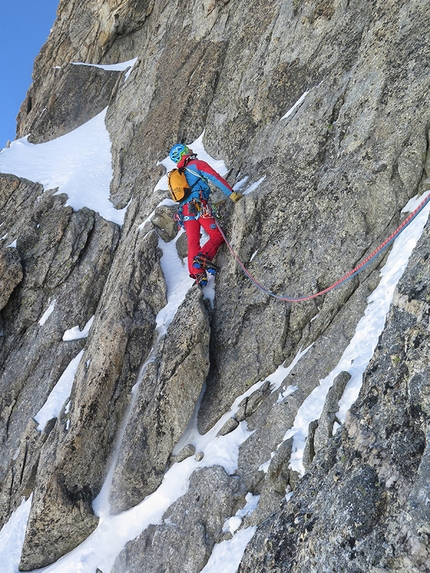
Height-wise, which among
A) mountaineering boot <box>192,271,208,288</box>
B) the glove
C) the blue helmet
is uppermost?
the blue helmet

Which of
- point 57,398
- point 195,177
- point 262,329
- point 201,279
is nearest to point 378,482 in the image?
point 262,329

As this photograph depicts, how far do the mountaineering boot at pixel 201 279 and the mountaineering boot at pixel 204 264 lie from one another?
0.14 m

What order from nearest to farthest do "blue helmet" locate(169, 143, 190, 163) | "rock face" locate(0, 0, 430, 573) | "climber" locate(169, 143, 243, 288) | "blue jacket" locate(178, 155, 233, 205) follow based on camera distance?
"rock face" locate(0, 0, 430, 573), "climber" locate(169, 143, 243, 288), "blue jacket" locate(178, 155, 233, 205), "blue helmet" locate(169, 143, 190, 163)

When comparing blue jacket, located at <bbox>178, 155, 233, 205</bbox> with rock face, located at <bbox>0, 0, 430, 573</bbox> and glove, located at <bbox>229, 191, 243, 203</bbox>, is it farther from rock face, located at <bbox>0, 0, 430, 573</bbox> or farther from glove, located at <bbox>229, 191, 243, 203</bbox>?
rock face, located at <bbox>0, 0, 430, 573</bbox>

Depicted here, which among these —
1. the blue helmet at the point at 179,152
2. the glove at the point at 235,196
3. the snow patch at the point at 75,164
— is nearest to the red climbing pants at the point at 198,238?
the glove at the point at 235,196

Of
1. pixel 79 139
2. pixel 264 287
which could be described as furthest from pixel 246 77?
pixel 79 139

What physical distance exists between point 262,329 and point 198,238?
11.2 feet

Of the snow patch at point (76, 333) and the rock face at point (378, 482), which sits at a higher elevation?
the snow patch at point (76, 333)

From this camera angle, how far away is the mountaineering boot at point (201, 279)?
416 inches

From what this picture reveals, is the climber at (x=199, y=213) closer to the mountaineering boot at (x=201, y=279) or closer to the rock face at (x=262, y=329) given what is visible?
the mountaineering boot at (x=201, y=279)

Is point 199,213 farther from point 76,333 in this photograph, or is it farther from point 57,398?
point 57,398

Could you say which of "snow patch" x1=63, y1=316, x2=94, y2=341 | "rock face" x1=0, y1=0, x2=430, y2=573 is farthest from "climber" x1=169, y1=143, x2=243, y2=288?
"snow patch" x1=63, y1=316, x2=94, y2=341

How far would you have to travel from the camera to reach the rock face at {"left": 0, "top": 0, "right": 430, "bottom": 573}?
4.17 metres

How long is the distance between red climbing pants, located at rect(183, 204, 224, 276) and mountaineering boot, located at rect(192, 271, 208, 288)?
0.18 metres
